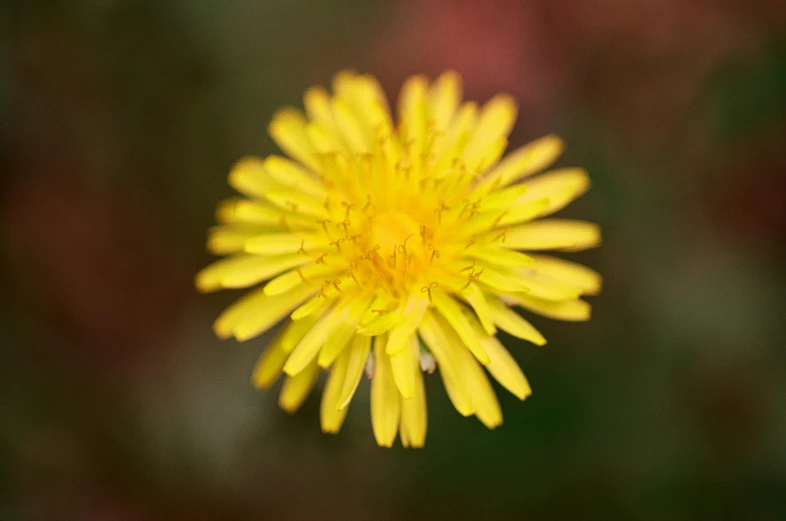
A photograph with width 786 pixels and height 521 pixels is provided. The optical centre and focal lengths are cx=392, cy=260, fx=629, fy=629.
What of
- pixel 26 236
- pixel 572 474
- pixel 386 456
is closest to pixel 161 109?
pixel 26 236

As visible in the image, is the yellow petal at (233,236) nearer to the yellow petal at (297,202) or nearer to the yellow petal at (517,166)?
the yellow petal at (297,202)

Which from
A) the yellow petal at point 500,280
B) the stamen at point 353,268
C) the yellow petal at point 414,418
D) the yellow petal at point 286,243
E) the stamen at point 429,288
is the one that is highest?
the yellow petal at point 286,243

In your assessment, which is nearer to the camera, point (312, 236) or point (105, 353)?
point (312, 236)

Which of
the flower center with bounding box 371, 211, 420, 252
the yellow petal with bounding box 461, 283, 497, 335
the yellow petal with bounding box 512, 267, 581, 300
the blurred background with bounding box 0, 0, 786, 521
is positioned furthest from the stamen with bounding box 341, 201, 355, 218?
the blurred background with bounding box 0, 0, 786, 521

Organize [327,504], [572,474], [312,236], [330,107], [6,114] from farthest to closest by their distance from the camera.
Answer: [6,114] < [327,504] < [572,474] < [330,107] < [312,236]

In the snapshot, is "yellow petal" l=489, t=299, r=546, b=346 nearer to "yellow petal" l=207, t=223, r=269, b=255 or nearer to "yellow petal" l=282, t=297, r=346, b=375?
"yellow petal" l=282, t=297, r=346, b=375

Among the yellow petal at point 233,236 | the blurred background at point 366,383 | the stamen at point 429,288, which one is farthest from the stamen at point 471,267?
the blurred background at point 366,383

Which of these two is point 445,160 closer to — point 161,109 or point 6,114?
point 161,109
